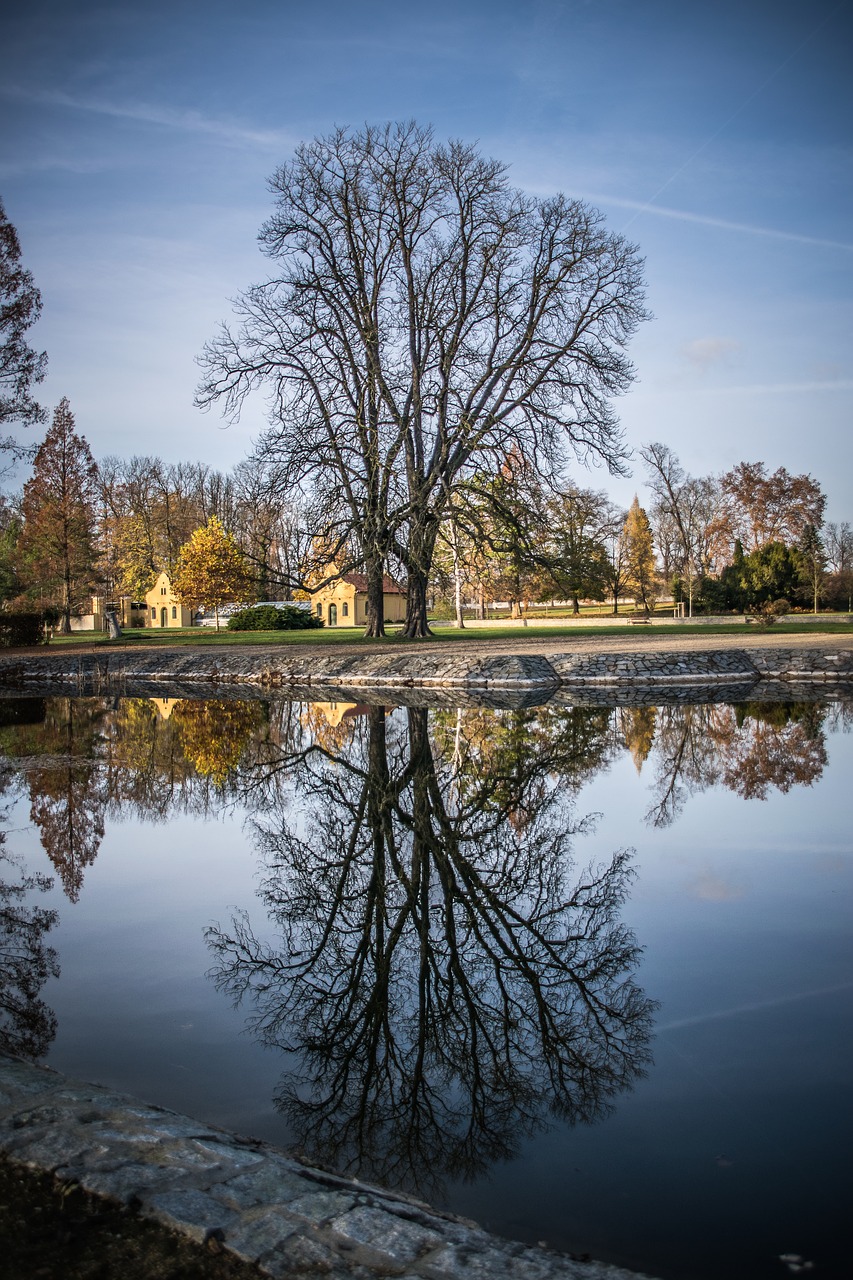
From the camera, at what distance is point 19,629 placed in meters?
38.2

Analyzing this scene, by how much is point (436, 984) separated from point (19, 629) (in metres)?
37.8

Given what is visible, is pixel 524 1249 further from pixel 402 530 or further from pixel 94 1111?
pixel 402 530

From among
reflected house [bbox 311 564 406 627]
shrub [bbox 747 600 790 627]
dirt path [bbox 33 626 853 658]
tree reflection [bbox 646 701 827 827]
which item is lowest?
tree reflection [bbox 646 701 827 827]

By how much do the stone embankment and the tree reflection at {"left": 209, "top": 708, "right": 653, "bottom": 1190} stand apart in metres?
11.4

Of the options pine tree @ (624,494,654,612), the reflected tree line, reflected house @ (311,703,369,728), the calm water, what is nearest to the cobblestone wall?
reflected house @ (311,703,369,728)

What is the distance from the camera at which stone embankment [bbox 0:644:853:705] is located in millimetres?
21078

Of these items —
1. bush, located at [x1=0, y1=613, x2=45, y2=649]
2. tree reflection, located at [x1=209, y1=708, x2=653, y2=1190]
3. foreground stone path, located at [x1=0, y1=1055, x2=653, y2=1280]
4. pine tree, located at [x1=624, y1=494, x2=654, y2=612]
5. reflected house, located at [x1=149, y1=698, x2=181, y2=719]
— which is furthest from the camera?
pine tree, located at [x1=624, y1=494, x2=654, y2=612]

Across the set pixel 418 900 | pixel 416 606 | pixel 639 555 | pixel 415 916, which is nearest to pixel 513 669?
pixel 416 606

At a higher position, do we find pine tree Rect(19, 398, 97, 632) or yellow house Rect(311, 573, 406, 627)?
pine tree Rect(19, 398, 97, 632)

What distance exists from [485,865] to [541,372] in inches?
978

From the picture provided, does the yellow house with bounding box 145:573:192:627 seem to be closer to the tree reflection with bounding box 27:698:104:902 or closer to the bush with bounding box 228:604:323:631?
the bush with bounding box 228:604:323:631

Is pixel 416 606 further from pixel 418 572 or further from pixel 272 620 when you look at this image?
pixel 272 620

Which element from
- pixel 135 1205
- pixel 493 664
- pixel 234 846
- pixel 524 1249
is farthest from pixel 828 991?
pixel 493 664

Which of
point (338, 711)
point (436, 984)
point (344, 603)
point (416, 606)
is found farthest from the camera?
point (344, 603)
